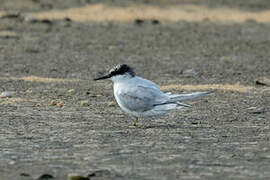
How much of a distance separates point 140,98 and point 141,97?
0.04 ft

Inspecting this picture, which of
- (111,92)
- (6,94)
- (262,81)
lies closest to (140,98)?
(6,94)

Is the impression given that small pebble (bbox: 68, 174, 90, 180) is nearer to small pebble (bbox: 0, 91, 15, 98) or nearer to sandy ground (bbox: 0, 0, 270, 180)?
sandy ground (bbox: 0, 0, 270, 180)

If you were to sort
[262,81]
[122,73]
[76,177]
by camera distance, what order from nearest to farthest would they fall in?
1. [76,177]
2. [122,73]
3. [262,81]

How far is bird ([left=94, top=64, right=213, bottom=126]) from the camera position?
785 cm

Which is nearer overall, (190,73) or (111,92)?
(111,92)

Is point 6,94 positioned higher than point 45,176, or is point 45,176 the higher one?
point 6,94

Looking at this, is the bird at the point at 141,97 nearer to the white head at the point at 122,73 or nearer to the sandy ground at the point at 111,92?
the white head at the point at 122,73

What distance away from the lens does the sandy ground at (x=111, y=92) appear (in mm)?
6469

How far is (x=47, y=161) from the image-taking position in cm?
650

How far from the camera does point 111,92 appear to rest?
36.1ft

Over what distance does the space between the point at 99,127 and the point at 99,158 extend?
158cm

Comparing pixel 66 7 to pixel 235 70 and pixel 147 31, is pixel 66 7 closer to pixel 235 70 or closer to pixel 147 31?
pixel 147 31

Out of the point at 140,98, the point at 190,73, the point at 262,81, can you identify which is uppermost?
the point at 190,73

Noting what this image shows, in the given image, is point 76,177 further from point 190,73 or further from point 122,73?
point 190,73
